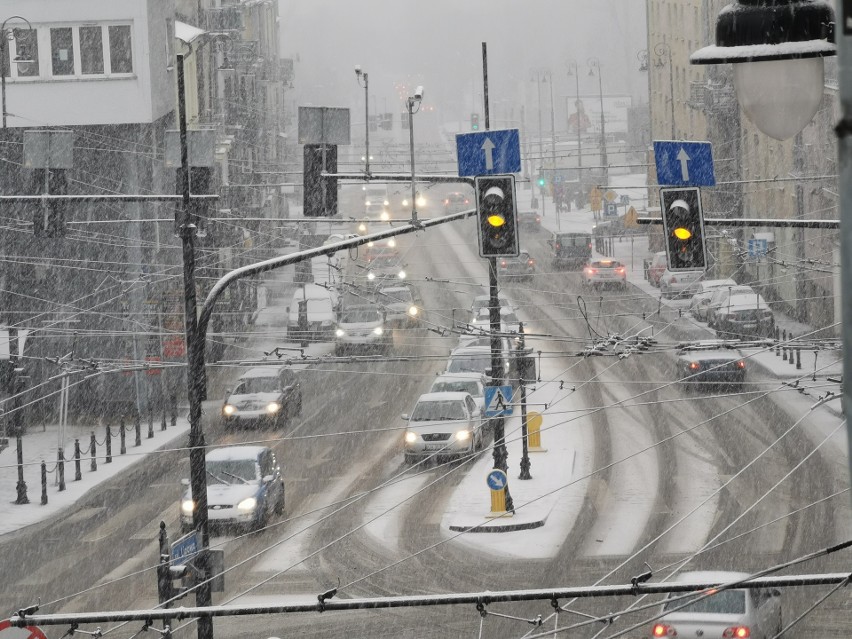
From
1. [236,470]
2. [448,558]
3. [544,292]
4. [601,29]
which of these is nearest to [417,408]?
[236,470]

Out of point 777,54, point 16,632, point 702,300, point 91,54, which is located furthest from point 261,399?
point 777,54

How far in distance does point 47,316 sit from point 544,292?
880 inches

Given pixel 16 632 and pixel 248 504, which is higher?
pixel 16 632

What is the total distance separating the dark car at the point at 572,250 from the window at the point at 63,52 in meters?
29.4

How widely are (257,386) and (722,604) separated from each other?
2076 cm

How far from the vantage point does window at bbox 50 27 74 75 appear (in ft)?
119

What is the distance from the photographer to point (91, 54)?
1432 inches

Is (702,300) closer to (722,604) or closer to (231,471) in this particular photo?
(231,471)

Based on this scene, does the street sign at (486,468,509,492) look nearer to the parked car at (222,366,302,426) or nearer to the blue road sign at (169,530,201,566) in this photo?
the blue road sign at (169,530,201,566)

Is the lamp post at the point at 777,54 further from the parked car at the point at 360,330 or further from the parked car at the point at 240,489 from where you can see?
the parked car at the point at 360,330

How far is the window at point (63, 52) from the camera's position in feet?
119

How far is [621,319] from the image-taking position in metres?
47.4

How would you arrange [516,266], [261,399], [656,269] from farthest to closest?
[516,266]
[656,269]
[261,399]

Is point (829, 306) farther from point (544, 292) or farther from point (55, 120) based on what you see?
point (55, 120)
